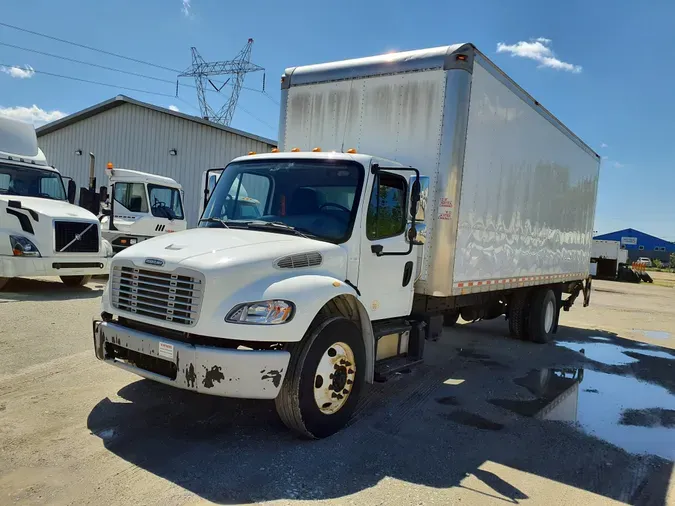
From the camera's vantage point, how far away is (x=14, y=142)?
1116 centimetres

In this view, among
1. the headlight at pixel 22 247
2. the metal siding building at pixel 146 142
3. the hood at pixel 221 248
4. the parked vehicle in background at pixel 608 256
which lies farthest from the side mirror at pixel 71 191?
the parked vehicle in background at pixel 608 256

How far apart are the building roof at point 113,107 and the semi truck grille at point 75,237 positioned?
939cm

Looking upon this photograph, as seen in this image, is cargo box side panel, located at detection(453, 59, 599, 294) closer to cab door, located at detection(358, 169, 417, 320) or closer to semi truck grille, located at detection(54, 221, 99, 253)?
cab door, located at detection(358, 169, 417, 320)

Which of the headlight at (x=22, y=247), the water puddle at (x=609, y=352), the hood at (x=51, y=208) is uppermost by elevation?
the hood at (x=51, y=208)

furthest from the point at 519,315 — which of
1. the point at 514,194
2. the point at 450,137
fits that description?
the point at 450,137

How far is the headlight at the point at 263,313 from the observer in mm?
3787

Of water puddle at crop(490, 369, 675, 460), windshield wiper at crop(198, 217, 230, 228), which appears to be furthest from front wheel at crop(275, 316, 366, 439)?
water puddle at crop(490, 369, 675, 460)

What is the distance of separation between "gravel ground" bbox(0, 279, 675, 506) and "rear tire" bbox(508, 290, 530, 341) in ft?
7.36

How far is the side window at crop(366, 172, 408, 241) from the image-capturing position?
4953mm

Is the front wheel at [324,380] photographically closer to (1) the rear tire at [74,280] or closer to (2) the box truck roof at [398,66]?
(2) the box truck roof at [398,66]

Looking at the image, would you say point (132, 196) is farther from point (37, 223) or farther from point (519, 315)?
point (519, 315)

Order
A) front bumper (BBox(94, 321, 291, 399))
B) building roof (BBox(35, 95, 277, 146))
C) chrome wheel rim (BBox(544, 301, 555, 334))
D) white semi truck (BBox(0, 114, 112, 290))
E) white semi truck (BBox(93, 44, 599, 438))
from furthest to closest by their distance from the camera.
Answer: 1. building roof (BBox(35, 95, 277, 146))
2. chrome wheel rim (BBox(544, 301, 555, 334))
3. white semi truck (BBox(0, 114, 112, 290))
4. white semi truck (BBox(93, 44, 599, 438))
5. front bumper (BBox(94, 321, 291, 399))

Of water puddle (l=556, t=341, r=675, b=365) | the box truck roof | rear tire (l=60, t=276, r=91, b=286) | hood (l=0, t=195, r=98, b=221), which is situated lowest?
water puddle (l=556, t=341, r=675, b=365)

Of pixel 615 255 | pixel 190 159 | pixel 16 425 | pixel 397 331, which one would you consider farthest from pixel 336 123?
pixel 615 255
